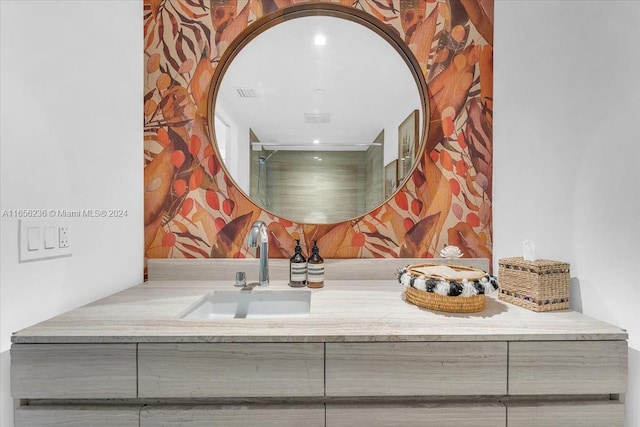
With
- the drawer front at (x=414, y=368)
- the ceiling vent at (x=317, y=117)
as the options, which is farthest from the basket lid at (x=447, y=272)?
the ceiling vent at (x=317, y=117)

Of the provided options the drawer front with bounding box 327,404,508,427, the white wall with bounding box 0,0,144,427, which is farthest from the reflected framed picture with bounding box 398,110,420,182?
the white wall with bounding box 0,0,144,427

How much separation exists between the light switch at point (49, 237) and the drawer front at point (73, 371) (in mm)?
291

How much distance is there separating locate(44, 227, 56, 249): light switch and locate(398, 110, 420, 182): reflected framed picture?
1273 millimetres

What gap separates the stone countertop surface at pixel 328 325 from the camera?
0.82 m

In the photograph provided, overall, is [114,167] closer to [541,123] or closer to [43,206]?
[43,206]

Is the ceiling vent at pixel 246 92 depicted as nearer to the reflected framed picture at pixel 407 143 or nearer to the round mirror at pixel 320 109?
the round mirror at pixel 320 109

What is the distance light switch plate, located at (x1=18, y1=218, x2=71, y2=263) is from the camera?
0.90 meters

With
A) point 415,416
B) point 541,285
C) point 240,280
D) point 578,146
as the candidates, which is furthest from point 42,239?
point 578,146

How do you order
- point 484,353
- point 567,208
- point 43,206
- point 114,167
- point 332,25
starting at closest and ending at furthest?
point 484,353, point 43,206, point 567,208, point 114,167, point 332,25

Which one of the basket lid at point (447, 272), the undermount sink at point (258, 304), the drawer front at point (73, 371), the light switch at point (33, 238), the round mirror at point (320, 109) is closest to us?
the drawer front at point (73, 371)

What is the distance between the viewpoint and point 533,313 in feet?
3.25

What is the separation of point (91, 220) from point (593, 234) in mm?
1642

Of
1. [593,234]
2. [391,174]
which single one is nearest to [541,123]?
[593,234]

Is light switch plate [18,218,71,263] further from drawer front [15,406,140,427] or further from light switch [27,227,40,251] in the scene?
drawer front [15,406,140,427]
